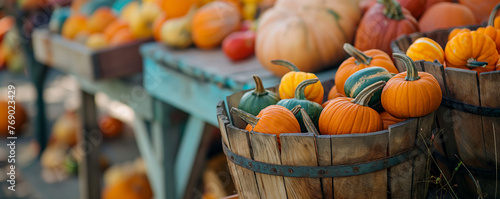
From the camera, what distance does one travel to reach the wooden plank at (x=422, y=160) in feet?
3.00

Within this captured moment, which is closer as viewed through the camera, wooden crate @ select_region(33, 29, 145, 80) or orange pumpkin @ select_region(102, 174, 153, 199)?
wooden crate @ select_region(33, 29, 145, 80)

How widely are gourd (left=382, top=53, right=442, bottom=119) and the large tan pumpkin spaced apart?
75 centimetres

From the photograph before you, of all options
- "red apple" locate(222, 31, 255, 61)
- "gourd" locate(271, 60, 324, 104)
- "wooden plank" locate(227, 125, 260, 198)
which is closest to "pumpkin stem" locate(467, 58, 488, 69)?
"gourd" locate(271, 60, 324, 104)

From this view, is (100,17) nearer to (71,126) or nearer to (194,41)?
(194,41)

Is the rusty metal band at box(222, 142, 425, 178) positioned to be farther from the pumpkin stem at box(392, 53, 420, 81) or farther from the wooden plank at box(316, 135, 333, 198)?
the pumpkin stem at box(392, 53, 420, 81)

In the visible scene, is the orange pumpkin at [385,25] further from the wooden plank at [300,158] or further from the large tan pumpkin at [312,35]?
the wooden plank at [300,158]

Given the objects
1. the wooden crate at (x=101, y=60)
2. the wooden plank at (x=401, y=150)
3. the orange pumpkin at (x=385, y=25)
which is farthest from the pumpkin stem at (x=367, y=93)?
the wooden crate at (x=101, y=60)

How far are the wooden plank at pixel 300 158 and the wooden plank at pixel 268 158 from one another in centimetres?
1

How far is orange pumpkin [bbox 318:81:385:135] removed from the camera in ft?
3.02

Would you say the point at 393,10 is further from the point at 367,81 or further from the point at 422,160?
the point at 422,160

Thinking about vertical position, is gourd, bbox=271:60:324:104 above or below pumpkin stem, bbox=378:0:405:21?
below

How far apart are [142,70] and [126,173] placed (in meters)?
1.00

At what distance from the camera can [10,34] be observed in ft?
15.1

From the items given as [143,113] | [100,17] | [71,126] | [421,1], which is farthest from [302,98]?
[71,126]
